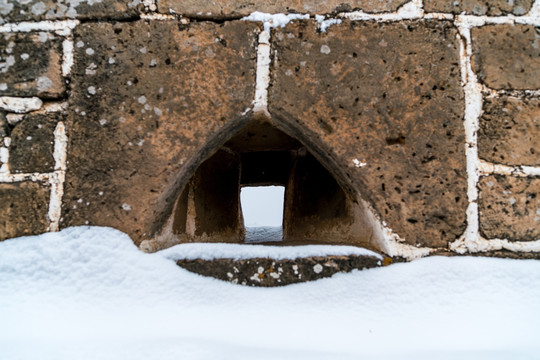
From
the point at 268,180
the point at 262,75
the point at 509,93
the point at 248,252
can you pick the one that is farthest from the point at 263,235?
the point at 509,93

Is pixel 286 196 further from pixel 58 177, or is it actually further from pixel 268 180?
pixel 58 177

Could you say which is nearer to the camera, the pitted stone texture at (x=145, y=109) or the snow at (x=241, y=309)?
the snow at (x=241, y=309)

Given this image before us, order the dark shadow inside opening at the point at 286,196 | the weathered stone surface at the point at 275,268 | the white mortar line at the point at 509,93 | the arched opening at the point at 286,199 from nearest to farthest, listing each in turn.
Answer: the weathered stone surface at the point at 275,268
the white mortar line at the point at 509,93
the arched opening at the point at 286,199
the dark shadow inside opening at the point at 286,196

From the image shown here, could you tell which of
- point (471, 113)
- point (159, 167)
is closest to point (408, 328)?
point (471, 113)

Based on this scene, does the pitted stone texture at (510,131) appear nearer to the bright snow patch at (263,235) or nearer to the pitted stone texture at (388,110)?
the pitted stone texture at (388,110)

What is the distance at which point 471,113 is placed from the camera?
1.42 metres

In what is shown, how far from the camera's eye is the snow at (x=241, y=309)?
1050mm

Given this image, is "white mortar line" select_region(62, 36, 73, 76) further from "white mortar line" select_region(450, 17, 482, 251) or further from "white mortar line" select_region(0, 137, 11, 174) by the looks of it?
"white mortar line" select_region(450, 17, 482, 251)

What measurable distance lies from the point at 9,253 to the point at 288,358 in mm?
936

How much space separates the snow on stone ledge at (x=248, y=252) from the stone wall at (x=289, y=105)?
114mm

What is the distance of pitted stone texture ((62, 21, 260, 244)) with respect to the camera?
1380mm

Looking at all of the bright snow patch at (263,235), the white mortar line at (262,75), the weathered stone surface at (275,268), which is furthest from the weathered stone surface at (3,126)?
the bright snow patch at (263,235)

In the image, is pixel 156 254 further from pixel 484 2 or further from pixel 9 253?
pixel 484 2

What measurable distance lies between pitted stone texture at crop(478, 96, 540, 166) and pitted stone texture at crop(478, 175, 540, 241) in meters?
0.07
